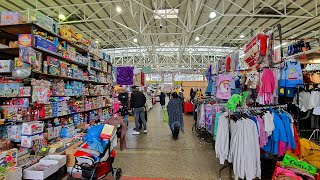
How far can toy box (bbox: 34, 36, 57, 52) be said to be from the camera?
145 inches

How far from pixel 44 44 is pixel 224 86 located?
4.05m

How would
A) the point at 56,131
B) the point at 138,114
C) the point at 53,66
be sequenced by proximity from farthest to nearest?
A: the point at 138,114, the point at 56,131, the point at 53,66

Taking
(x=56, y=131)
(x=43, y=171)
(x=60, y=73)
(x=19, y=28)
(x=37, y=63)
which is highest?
(x=19, y=28)

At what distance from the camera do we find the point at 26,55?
343cm

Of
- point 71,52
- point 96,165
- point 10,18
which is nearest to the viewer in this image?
point 96,165

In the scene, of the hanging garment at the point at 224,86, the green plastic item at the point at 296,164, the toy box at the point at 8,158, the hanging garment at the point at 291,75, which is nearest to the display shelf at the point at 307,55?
the hanging garment at the point at 291,75


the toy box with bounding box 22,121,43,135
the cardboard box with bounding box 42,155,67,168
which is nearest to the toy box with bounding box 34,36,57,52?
the toy box with bounding box 22,121,43,135

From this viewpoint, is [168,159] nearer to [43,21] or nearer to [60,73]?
[60,73]

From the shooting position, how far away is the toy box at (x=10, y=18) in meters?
3.62

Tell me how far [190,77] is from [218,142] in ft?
87.6

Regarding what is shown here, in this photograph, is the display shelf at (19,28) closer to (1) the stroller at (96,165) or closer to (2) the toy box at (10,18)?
(2) the toy box at (10,18)

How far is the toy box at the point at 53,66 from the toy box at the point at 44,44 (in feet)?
0.66

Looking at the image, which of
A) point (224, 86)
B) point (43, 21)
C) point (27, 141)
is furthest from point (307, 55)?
point (27, 141)

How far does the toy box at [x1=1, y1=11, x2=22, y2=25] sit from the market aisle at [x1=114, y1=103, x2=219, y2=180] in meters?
3.34
